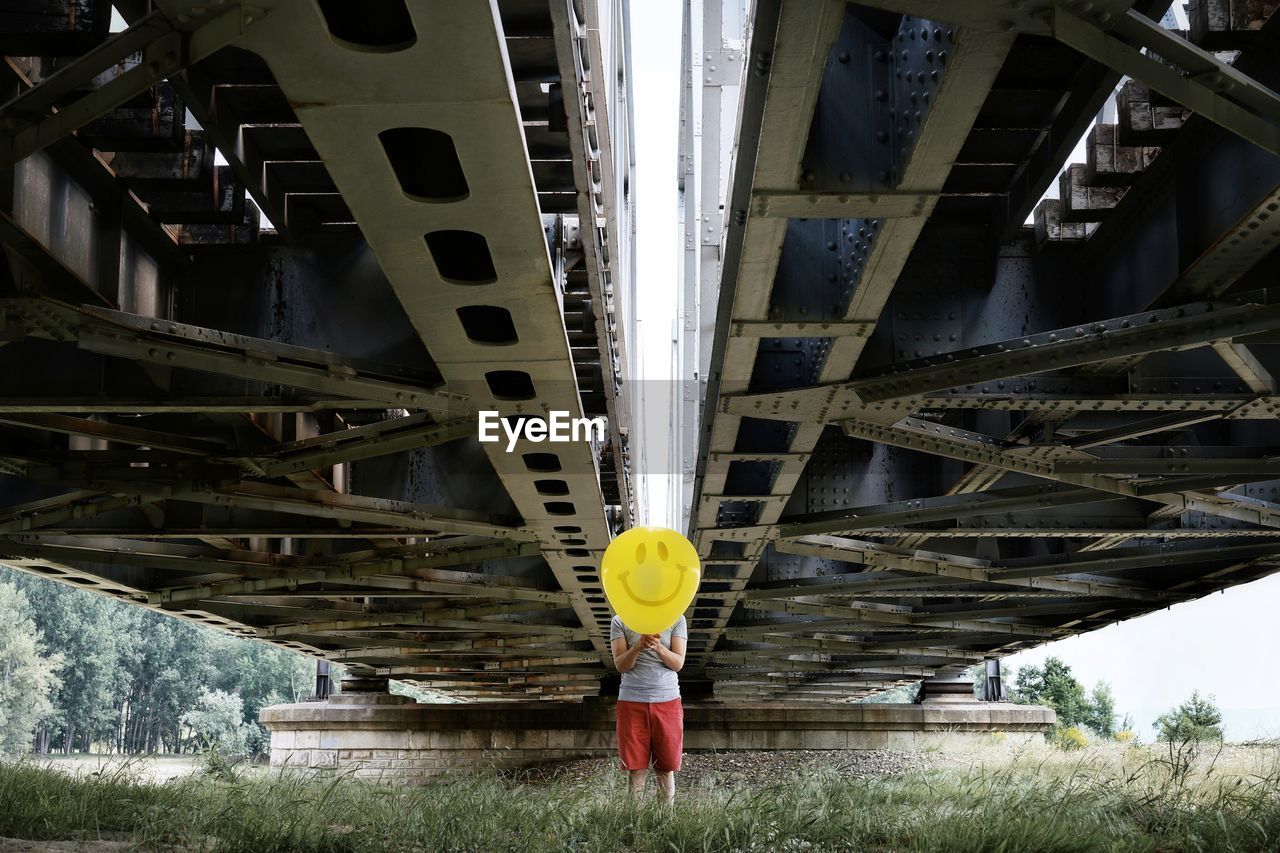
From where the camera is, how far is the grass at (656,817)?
7801mm

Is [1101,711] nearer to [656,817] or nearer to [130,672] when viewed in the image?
[130,672]

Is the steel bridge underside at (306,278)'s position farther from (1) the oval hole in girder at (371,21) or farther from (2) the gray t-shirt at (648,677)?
(2) the gray t-shirt at (648,677)

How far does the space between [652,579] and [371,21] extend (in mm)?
5345

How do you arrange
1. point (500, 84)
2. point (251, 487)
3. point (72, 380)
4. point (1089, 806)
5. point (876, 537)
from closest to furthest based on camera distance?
point (500, 84) → point (1089, 806) → point (72, 380) → point (251, 487) → point (876, 537)

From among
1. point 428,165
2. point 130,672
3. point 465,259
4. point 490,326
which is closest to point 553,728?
point 490,326

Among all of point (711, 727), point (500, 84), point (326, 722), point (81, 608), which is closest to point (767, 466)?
point (500, 84)

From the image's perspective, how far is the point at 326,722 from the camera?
1330 inches

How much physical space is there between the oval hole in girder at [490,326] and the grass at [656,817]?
128 inches

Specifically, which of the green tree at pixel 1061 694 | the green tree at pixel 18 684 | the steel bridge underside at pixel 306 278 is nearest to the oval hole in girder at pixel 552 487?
the steel bridge underside at pixel 306 278

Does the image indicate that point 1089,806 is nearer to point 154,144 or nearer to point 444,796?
point 444,796

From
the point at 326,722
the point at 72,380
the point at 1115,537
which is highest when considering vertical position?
the point at 72,380

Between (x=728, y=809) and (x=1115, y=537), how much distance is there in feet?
31.9

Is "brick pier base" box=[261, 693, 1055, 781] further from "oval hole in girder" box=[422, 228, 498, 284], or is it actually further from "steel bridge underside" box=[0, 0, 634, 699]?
"oval hole in girder" box=[422, 228, 498, 284]

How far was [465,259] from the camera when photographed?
721 centimetres
